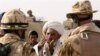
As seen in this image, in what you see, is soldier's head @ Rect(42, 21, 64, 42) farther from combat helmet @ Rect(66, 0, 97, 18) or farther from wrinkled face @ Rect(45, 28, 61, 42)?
combat helmet @ Rect(66, 0, 97, 18)

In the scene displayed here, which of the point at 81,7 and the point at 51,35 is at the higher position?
the point at 81,7

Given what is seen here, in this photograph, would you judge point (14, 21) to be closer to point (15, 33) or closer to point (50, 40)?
point (15, 33)

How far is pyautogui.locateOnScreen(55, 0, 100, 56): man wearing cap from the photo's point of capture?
17.6ft

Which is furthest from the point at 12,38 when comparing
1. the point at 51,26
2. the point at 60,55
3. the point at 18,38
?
the point at 51,26

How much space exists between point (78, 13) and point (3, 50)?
1070 millimetres

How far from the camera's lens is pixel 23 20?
19.1ft

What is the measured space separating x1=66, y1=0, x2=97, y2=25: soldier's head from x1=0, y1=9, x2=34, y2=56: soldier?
676 millimetres

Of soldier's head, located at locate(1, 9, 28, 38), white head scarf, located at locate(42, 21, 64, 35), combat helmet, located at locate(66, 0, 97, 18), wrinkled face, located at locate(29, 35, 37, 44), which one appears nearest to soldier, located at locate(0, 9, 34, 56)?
soldier's head, located at locate(1, 9, 28, 38)

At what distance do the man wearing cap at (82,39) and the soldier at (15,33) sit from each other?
485mm

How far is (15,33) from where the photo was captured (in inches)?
226

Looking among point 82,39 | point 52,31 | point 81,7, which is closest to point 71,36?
point 82,39

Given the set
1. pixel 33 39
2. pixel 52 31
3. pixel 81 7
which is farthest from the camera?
pixel 33 39

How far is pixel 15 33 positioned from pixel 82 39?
94cm

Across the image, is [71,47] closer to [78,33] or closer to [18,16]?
[78,33]
